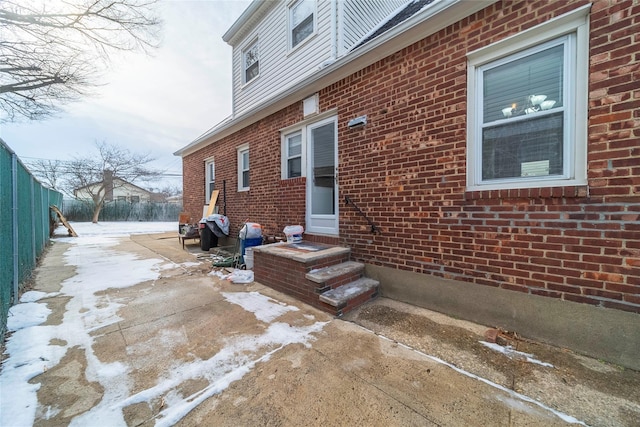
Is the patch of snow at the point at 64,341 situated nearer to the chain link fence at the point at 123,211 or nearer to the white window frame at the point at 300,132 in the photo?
the white window frame at the point at 300,132

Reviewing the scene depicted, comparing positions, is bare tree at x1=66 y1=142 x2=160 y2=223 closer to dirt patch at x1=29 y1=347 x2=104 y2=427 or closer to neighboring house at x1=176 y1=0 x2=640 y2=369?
dirt patch at x1=29 y1=347 x2=104 y2=427

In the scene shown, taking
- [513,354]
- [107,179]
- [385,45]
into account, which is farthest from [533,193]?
[107,179]

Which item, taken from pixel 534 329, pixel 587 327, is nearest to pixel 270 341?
pixel 534 329

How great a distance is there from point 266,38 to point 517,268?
314 inches

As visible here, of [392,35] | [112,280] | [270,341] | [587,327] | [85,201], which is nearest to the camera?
[587,327]

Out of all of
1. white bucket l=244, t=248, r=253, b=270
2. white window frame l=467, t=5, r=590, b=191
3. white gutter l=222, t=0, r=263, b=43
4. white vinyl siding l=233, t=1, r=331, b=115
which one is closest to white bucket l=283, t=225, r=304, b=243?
white bucket l=244, t=248, r=253, b=270

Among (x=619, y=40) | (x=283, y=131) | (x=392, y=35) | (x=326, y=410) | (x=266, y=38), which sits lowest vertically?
(x=326, y=410)

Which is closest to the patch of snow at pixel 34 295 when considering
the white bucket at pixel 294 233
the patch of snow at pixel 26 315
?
the patch of snow at pixel 26 315

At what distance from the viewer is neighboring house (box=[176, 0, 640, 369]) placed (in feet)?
6.70

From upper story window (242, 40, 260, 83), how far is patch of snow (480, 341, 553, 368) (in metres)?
8.21

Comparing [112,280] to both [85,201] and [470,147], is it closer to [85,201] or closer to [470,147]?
[470,147]

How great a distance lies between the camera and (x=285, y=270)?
362 cm

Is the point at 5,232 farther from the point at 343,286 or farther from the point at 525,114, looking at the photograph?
the point at 525,114

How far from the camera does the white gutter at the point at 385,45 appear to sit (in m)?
2.75
